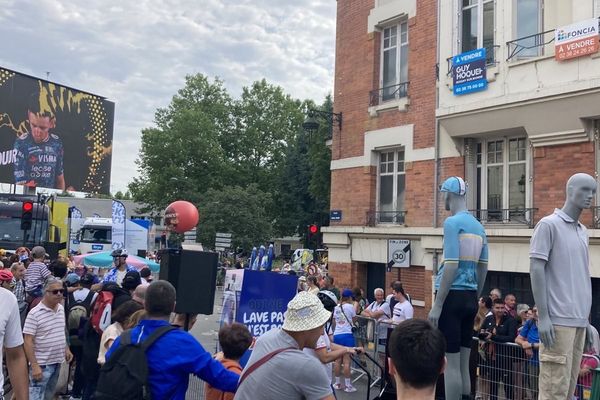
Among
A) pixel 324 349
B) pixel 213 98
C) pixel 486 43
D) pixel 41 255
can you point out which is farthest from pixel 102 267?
pixel 213 98

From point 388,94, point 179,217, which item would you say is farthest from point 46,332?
point 388,94

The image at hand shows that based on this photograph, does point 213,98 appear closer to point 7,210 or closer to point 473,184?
point 7,210

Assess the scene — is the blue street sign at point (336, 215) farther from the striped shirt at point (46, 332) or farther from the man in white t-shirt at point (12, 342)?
the man in white t-shirt at point (12, 342)

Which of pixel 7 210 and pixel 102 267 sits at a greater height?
pixel 7 210

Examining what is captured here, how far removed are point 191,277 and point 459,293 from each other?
2895 mm

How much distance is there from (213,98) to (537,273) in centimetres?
5770

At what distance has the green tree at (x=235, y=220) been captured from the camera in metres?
40.7

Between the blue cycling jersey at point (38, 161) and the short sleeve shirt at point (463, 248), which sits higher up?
the blue cycling jersey at point (38, 161)

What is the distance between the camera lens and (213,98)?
60000 millimetres

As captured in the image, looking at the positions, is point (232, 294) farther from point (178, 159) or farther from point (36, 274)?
point (178, 159)

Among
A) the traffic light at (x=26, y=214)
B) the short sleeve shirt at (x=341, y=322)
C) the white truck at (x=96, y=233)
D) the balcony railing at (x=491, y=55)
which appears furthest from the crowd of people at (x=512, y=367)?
the white truck at (x=96, y=233)

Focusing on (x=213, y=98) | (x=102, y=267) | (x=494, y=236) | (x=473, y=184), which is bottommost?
(x=102, y=267)

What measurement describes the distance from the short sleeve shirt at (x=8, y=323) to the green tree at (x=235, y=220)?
36.0 meters

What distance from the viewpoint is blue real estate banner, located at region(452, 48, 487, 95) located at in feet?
43.4
